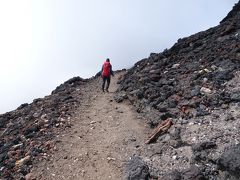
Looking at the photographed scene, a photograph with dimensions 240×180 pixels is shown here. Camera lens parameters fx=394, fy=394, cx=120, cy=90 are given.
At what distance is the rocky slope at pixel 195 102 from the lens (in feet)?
46.0

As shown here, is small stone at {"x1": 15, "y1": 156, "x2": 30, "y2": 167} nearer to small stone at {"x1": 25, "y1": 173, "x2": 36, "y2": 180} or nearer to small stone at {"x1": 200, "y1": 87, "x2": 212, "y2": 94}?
small stone at {"x1": 25, "y1": 173, "x2": 36, "y2": 180}

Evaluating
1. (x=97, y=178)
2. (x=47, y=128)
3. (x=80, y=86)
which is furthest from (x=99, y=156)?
(x=80, y=86)

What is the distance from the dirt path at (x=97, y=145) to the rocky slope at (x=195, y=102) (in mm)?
1050

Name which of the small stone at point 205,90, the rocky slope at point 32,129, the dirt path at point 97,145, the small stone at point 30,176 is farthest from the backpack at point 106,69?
the small stone at point 30,176

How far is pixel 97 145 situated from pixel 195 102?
4.95 metres

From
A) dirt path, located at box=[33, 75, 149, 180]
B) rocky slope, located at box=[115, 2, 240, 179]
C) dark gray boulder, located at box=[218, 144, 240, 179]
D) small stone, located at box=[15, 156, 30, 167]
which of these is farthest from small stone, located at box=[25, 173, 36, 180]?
dark gray boulder, located at box=[218, 144, 240, 179]

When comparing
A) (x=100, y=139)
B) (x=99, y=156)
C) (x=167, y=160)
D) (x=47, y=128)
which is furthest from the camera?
(x=47, y=128)

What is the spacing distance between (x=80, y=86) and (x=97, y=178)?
15514mm

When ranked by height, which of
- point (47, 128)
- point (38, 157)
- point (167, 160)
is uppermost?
point (47, 128)

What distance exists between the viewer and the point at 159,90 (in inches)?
880

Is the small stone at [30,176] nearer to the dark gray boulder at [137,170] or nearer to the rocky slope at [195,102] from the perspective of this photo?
the dark gray boulder at [137,170]

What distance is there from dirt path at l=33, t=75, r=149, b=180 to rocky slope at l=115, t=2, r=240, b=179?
1.05m

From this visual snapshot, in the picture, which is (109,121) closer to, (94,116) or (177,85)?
(94,116)

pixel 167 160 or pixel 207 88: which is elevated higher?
pixel 207 88
